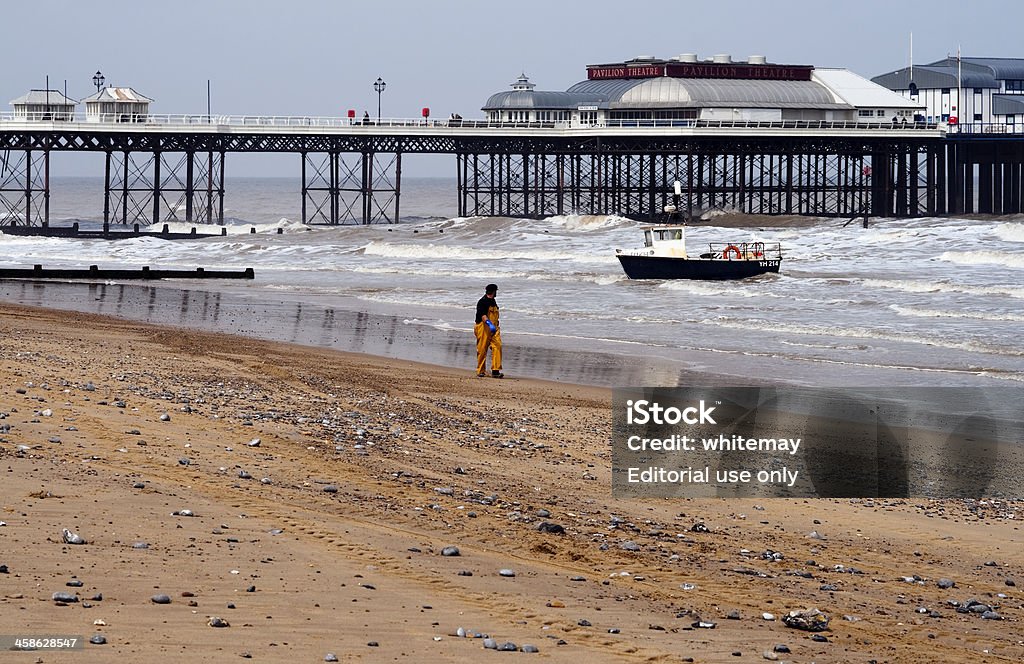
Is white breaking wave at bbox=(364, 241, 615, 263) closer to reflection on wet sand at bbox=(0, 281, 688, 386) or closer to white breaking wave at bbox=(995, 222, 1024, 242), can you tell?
white breaking wave at bbox=(995, 222, 1024, 242)

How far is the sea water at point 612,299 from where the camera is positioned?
21.9 meters

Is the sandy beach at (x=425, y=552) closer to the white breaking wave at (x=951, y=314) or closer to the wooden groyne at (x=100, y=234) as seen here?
the white breaking wave at (x=951, y=314)

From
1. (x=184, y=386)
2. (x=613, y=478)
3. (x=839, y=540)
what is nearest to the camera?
(x=839, y=540)

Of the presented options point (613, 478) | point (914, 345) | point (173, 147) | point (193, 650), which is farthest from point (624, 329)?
point (173, 147)

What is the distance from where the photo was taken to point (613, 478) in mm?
11617

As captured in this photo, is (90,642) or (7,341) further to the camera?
(7,341)

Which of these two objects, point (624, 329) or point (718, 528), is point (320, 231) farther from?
point (718, 528)

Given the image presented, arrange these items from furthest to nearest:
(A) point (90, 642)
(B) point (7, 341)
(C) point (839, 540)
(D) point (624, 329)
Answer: (D) point (624, 329), (B) point (7, 341), (C) point (839, 540), (A) point (90, 642)

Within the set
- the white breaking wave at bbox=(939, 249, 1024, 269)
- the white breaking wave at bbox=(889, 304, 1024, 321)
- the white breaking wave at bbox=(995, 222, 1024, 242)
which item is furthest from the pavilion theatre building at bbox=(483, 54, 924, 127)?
the white breaking wave at bbox=(889, 304, 1024, 321)

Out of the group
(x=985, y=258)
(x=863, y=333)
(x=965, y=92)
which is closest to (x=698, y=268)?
(x=985, y=258)

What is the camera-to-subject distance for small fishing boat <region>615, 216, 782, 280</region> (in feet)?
131

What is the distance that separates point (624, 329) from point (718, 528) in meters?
17.7

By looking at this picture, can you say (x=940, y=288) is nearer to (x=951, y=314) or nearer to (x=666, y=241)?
(x=951, y=314)

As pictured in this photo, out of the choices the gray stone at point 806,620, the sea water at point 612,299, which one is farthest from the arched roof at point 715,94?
the gray stone at point 806,620
